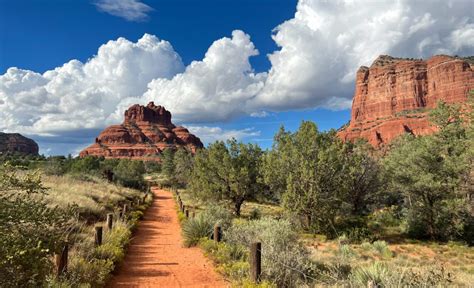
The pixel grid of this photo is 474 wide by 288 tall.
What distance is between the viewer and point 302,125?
923 inches

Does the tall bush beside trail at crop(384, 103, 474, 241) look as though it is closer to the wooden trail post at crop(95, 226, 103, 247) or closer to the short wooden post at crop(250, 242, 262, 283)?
the short wooden post at crop(250, 242, 262, 283)

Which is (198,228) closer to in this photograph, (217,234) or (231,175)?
(217,234)

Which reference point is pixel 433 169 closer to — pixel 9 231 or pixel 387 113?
pixel 9 231

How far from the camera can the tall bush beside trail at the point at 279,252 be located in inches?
343

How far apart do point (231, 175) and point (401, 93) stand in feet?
488

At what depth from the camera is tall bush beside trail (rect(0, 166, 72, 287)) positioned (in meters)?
4.89

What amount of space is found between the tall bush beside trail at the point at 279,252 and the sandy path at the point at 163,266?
1283 millimetres

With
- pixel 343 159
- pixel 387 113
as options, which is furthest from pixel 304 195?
pixel 387 113

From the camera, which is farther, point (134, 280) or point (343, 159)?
point (343, 159)

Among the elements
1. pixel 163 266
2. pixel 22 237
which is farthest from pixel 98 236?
pixel 22 237

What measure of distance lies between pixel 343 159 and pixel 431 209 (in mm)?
7469

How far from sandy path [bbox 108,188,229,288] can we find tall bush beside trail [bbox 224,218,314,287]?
1.28 metres

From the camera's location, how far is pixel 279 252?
9.89 metres

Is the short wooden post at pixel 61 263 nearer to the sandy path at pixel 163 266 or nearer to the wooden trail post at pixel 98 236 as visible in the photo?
the sandy path at pixel 163 266
